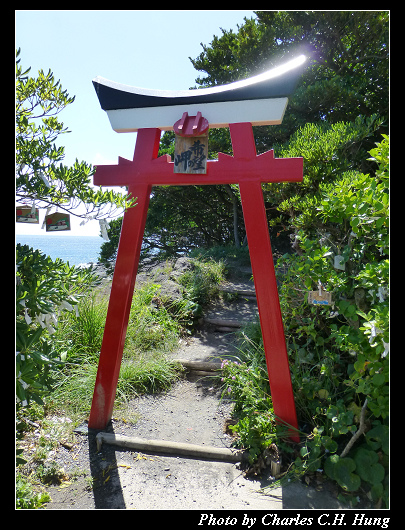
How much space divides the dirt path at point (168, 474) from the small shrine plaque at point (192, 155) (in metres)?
1.96

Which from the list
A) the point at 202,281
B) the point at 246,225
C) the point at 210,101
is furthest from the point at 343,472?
the point at 202,281

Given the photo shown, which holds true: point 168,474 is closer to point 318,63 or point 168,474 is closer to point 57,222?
point 57,222

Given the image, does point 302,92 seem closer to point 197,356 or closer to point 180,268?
point 180,268

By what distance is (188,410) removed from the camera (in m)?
3.15

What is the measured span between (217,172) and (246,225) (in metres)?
0.41

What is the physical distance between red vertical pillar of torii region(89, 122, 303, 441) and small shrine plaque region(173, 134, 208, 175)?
54 mm

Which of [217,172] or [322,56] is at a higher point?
[322,56]

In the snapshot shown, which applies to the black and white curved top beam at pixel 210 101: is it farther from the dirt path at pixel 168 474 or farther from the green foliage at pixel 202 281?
the green foliage at pixel 202 281

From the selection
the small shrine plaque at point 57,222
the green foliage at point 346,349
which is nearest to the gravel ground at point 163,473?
the green foliage at point 346,349

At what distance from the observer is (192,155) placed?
2.49 meters

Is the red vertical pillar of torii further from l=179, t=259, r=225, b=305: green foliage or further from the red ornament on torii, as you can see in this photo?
l=179, t=259, r=225, b=305: green foliage

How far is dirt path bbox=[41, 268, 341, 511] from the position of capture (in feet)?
6.89

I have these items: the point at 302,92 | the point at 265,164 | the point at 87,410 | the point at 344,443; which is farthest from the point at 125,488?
the point at 302,92

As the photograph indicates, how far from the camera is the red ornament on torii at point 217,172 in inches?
95.3
